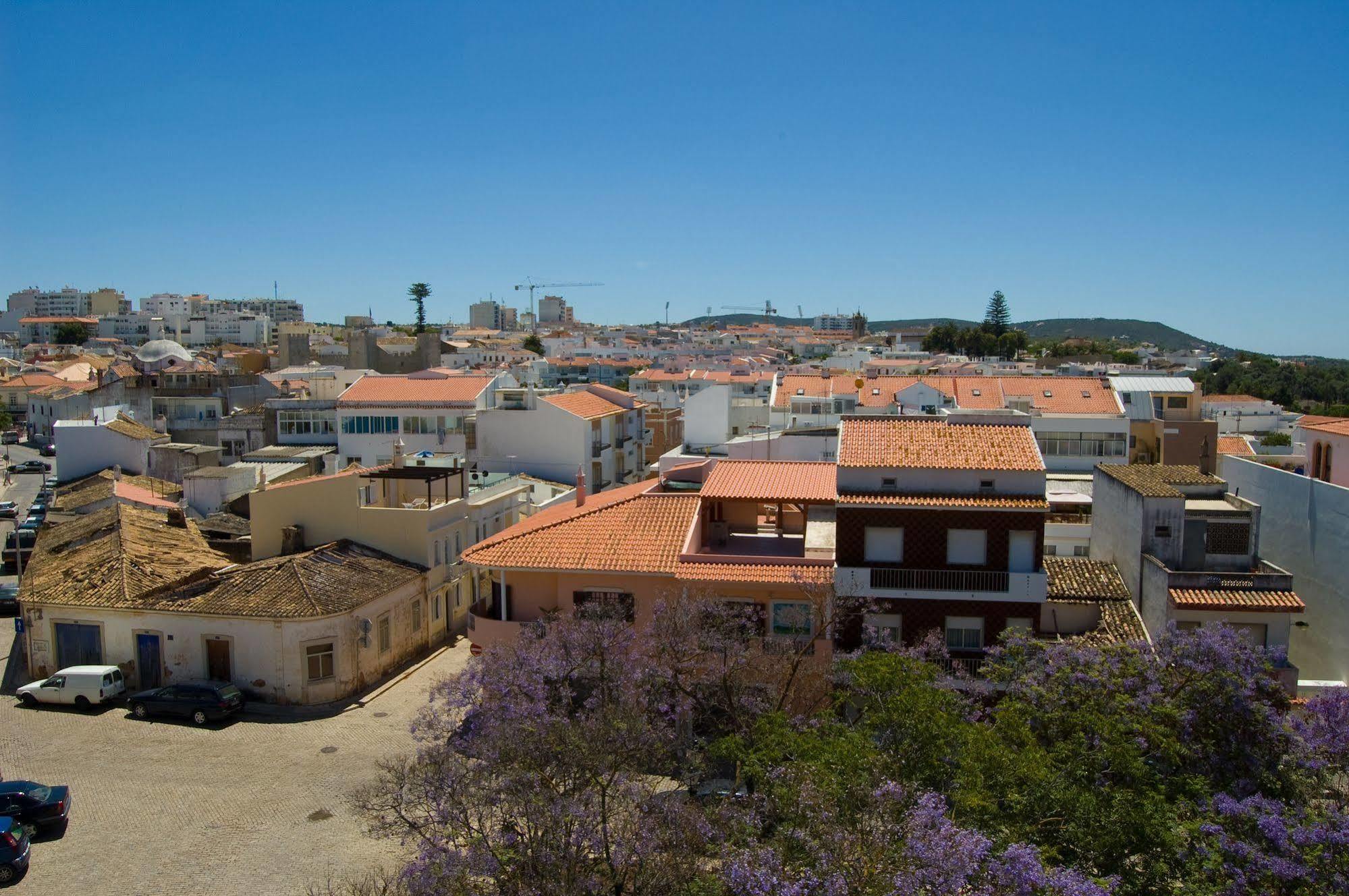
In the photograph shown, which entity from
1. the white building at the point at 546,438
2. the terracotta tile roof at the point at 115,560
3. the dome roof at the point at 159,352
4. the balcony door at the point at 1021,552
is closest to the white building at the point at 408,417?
the white building at the point at 546,438

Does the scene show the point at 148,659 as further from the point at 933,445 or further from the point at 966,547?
the point at 966,547

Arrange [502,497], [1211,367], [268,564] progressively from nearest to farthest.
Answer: [268,564] < [502,497] < [1211,367]

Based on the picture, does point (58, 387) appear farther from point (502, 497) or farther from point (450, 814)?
point (450, 814)

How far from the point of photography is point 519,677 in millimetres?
17281

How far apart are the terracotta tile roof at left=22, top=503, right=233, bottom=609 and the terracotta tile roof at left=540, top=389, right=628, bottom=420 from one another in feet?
60.9

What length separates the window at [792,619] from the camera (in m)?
22.3

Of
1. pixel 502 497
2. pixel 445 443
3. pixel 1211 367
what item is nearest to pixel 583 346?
pixel 1211 367

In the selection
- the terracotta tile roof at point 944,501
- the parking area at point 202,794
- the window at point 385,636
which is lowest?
the parking area at point 202,794

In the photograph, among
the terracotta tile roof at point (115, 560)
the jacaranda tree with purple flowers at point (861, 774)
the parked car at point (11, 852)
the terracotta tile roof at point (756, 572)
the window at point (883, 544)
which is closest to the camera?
the jacaranda tree with purple flowers at point (861, 774)

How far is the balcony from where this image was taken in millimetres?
21875

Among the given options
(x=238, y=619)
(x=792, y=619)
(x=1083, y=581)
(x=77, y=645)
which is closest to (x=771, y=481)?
(x=792, y=619)

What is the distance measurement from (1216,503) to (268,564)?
1007 inches

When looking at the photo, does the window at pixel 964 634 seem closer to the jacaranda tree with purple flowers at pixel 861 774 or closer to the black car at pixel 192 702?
the jacaranda tree with purple flowers at pixel 861 774

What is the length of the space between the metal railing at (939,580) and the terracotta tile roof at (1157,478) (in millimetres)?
5777
